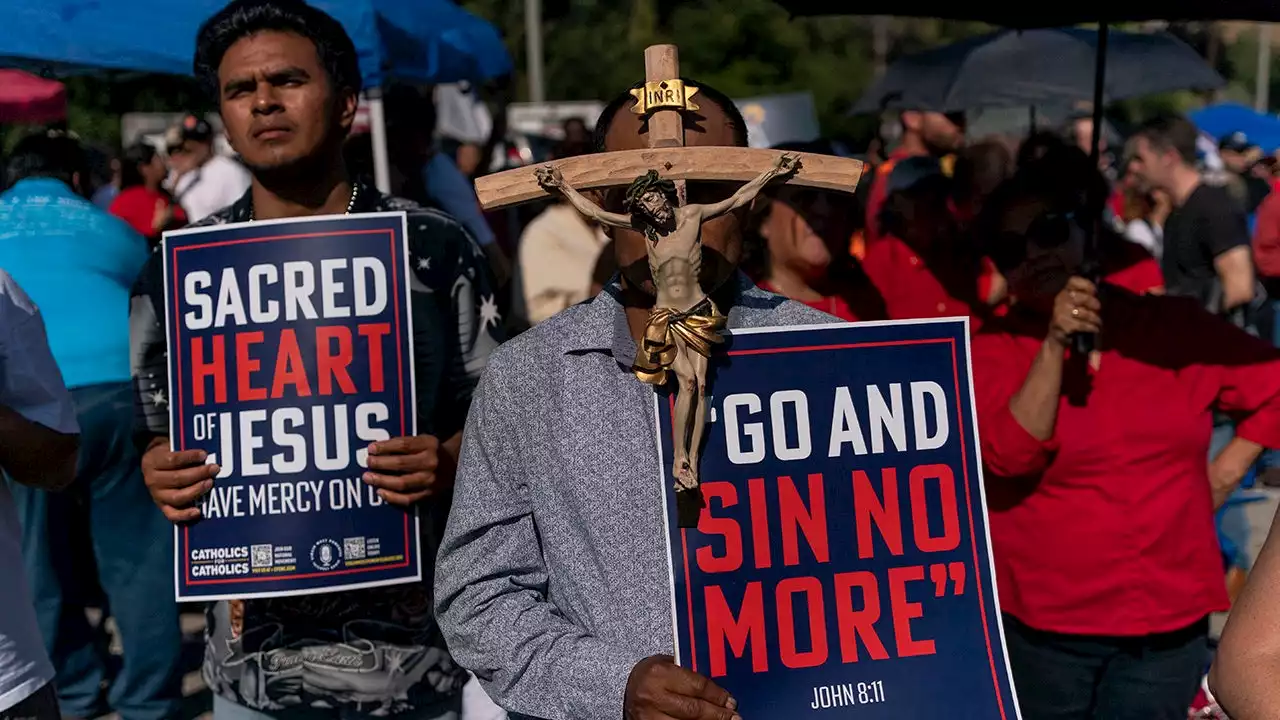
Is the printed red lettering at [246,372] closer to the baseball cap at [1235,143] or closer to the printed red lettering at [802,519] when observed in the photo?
the printed red lettering at [802,519]

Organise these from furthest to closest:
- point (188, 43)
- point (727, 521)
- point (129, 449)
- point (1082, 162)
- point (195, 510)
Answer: point (188, 43)
point (129, 449)
point (1082, 162)
point (195, 510)
point (727, 521)

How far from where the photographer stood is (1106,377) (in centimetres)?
360

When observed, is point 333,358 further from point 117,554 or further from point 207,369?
point 117,554

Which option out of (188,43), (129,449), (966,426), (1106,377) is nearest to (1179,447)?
(1106,377)

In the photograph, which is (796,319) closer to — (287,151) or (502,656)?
(502,656)

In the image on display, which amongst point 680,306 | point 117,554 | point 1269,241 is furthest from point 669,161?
point 1269,241

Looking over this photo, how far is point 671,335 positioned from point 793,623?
1.41ft

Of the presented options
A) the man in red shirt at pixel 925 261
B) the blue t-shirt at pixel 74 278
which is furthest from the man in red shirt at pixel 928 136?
the blue t-shirt at pixel 74 278

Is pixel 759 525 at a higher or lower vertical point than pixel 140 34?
lower

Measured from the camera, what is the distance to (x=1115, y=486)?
358cm

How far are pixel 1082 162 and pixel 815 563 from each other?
2213 millimetres

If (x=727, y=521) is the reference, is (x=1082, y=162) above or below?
above

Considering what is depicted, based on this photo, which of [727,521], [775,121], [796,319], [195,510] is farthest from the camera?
[775,121]

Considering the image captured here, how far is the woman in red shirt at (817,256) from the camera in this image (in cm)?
475
